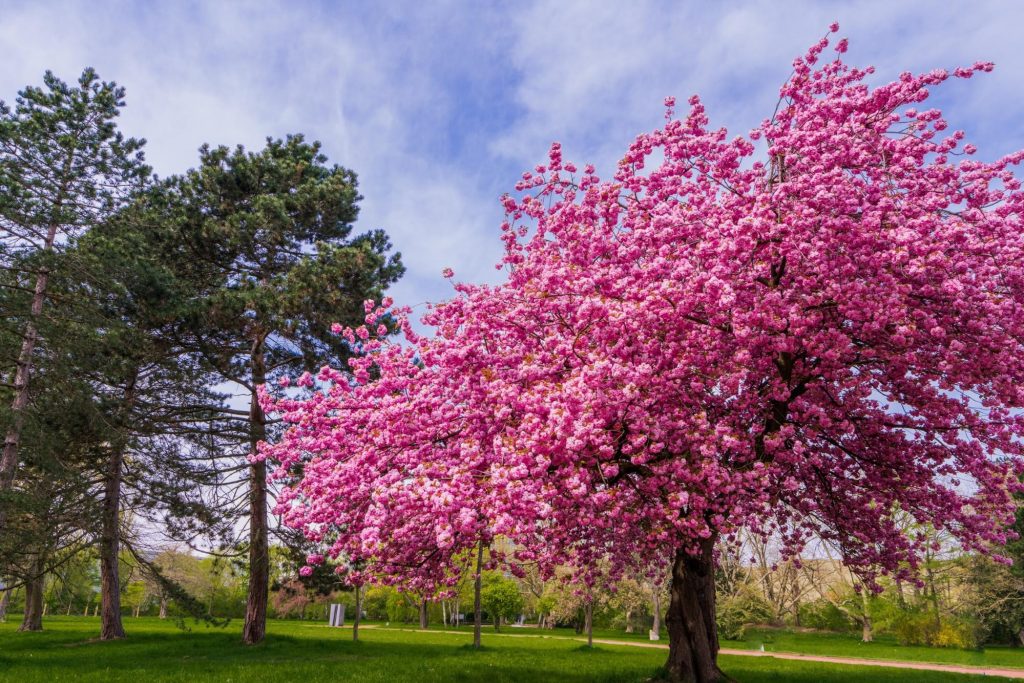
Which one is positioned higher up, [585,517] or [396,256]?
[396,256]

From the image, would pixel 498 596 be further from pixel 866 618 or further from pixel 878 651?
pixel 878 651

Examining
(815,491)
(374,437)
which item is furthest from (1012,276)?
(374,437)

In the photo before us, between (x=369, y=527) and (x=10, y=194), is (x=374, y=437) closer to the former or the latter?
(x=369, y=527)

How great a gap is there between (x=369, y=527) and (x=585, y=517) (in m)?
3.70

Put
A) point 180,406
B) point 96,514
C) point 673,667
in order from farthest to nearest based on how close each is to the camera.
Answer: point 180,406 < point 96,514 < point 673,667

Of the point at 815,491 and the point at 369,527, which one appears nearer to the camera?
the point at 369,527

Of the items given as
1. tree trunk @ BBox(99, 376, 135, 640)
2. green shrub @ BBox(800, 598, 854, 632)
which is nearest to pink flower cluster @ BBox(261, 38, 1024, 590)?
tree trunk @ BBox(99, 376, 135, 640)

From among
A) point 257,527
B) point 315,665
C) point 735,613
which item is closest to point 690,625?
point 315,665

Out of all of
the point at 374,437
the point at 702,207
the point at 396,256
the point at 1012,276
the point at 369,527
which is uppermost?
the point at 396,256

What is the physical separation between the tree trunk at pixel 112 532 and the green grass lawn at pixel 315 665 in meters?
1.16

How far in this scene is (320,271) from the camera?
22.1 meters

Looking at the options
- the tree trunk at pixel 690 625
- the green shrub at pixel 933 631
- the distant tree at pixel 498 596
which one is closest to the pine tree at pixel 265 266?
the tree trunk at pixel 690 625

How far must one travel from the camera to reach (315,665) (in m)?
17.6

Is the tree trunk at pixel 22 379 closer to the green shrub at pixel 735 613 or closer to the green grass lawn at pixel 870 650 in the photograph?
the green grass lawn at pixel 870 650
